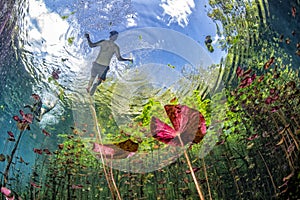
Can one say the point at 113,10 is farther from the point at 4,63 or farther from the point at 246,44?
the point at 4,63

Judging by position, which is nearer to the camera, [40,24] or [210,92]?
[210,92]

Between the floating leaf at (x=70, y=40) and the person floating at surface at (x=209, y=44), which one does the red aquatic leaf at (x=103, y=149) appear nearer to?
the person floating at surface at (x=209, y=44)

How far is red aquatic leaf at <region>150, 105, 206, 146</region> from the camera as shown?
79 centimetres

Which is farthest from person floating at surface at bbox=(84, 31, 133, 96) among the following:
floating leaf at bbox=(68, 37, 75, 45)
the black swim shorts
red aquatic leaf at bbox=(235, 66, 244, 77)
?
red aquatic leaf at bbox=(235, 66, 244, 77)

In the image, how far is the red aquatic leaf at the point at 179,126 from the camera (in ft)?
2.59

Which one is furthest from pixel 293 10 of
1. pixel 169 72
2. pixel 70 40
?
pixel 70 40

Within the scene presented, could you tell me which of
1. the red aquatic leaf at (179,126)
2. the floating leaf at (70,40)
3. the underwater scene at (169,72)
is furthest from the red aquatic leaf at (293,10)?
the floating leaf at (70,40)

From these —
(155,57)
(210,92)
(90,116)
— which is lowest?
(90,116)

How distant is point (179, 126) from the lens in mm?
802

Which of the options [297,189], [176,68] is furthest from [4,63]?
[297,189]

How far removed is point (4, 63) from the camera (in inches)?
97.7

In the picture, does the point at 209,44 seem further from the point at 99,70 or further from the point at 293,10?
the point at 99,70

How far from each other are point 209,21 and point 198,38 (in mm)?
117

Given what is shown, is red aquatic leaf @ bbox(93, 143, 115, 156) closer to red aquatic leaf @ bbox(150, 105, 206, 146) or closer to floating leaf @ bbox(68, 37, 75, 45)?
red aquatic leaf @ bbox(150, 105, 206, 146)
